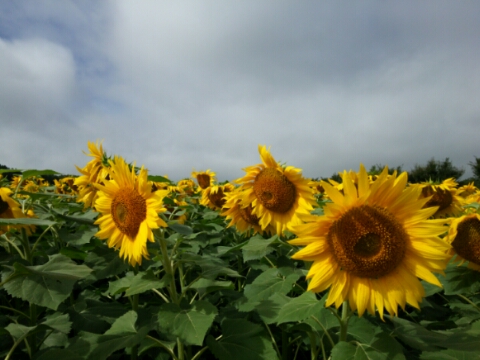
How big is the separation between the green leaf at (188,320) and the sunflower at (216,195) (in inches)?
149

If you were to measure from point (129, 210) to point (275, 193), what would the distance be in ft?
5.28

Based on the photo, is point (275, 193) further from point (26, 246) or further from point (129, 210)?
point (26, 246)

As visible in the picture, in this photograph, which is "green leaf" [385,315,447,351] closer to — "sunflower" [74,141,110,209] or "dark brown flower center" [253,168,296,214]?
"dark brown flower center" [253,168,296,214]

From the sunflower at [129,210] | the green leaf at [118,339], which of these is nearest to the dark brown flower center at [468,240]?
the sunflower at [129,210]

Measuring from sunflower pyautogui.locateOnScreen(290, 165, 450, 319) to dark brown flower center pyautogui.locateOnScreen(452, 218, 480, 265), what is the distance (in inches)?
30.8

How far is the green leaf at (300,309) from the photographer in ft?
6.01

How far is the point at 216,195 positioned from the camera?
605 cm

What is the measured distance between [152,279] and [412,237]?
1.60 m

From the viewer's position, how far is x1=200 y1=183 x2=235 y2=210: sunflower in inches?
236

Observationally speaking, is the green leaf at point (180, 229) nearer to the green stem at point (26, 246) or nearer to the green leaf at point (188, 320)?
the green leaf at point (188, 320)

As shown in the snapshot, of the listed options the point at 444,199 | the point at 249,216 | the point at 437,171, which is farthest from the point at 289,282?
the point at 437,171

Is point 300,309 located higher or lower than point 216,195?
→ lower

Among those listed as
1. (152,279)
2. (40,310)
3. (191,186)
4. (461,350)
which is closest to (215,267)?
(152,279)

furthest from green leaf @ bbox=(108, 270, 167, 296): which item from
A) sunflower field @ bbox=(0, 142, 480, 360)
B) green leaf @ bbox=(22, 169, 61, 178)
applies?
green leaf @ bbox=(22, 169, 61, 178)
